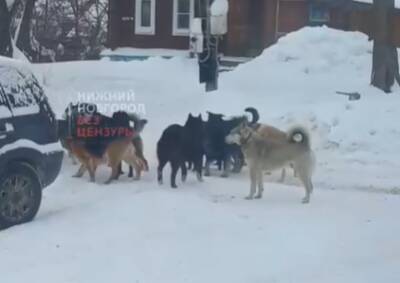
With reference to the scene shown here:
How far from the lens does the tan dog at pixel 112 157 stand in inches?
468

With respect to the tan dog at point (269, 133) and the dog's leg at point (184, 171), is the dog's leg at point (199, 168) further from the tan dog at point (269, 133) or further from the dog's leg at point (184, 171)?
the tan dog at point (269, 133)

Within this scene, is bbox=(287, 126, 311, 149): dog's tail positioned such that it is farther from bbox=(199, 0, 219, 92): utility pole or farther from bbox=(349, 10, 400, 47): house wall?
bbox=(349, 10, 400, 47): house wall

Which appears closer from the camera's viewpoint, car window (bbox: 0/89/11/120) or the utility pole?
car window (bbox: 0/89/11/120)

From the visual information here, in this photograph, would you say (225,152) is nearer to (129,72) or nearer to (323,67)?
(323,67)

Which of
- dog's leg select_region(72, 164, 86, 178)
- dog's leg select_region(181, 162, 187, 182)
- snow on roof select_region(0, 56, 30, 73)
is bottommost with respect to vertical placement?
dog's leg select_region(72, 164, 86, 178)

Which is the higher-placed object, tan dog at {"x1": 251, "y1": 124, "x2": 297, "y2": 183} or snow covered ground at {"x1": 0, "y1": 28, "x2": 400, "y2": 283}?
tan dog at {"x1": 251, "y1": 124, "x2": 297, "y2": 183}

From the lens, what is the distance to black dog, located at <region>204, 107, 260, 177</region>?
1252 centimetres

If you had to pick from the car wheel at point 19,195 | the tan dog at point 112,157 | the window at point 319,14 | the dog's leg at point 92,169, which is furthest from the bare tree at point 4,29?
the window at point 319,14

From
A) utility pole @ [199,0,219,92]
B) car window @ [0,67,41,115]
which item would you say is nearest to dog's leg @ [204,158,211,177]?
car window @ [0,67,41,115]

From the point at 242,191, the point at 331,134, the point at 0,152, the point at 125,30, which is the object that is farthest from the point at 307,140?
the point at 125,30

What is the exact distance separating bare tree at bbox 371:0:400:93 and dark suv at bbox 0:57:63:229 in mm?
9464

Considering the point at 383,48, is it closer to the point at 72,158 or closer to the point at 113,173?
the point at 72,158

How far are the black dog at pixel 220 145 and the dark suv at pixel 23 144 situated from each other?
123 inches

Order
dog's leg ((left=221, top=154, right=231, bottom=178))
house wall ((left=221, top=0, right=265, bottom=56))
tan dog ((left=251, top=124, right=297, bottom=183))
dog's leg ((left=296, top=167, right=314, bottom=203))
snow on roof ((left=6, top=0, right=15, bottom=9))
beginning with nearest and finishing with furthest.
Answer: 1. dog's leg ((left=296, top=167, right=314, bottom=203))
2. tan dog ((left=251, top=124, right=297, bottom=183))
3. dog's leg ((left=221, top=154, right=231, bottom=178))
4. snow on roof ((left=6, top=0, right=15, bottom=9))
5. house wall ((left=221, top=0, right=265, bottom=56))
